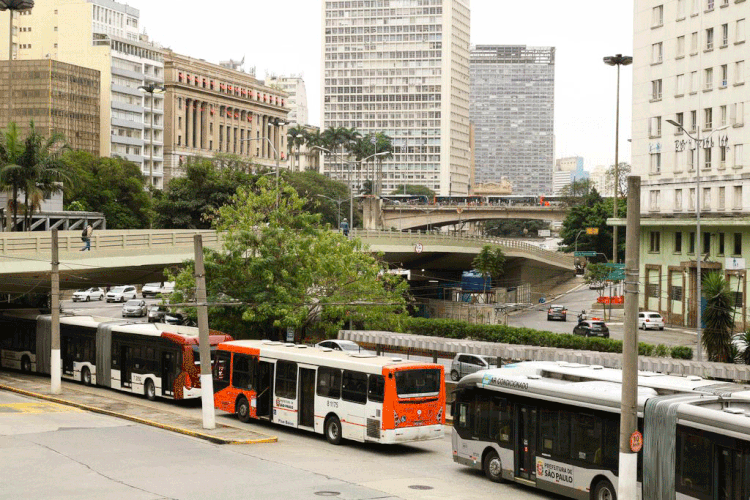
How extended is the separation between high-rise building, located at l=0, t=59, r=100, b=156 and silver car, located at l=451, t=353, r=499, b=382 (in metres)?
99.2

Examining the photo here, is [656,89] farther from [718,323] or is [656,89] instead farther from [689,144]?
[718,323]

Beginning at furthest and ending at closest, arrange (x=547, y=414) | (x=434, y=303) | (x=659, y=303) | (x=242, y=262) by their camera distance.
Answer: (x=434, y=303) < (x=659, y=303) < (x=242, y=262) < (x=547, y=414)

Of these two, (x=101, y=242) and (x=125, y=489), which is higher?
(x=101, y=242)

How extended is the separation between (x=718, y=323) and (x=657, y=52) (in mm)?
46068

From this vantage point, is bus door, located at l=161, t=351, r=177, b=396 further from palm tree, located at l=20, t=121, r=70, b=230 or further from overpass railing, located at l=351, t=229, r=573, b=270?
overpass railing, located at l=351, t=229, r=573, b=270

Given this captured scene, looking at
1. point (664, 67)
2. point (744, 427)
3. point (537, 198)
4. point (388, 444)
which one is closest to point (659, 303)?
point (664, 67)

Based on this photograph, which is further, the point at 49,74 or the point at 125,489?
the point at 49,74

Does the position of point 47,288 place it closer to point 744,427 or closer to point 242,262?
point 242,262

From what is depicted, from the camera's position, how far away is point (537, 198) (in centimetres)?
15675

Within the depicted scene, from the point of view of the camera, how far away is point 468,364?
42125 millimetres

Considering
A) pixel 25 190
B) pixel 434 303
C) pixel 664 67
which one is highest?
pixel 664 67

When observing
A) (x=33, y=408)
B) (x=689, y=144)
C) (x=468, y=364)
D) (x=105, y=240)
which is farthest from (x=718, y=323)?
(x=689, y=144)

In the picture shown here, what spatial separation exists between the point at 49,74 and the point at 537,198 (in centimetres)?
7076

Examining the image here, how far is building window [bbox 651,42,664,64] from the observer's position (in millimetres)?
77500
